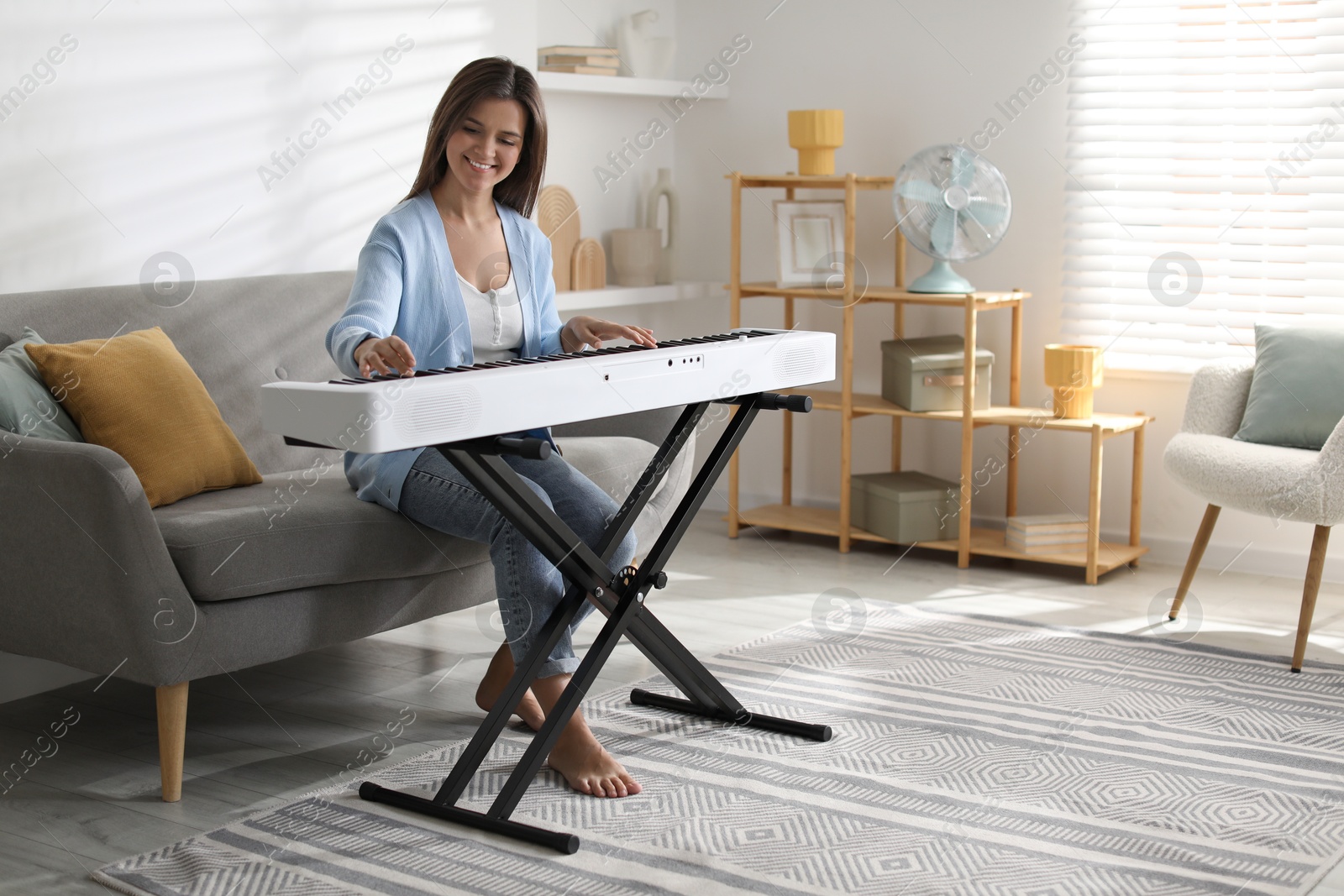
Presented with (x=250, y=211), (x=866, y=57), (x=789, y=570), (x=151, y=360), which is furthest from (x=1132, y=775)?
(x=866, y=57)

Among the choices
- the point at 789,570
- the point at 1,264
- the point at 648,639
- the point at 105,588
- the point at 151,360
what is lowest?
the point at 789,570

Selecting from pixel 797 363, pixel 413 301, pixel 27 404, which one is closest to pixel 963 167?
pixel 797 363

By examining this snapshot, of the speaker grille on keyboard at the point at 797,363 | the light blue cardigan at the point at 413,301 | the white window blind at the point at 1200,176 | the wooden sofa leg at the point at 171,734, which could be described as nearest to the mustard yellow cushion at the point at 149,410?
the light blue cardigan at the point at 413,301

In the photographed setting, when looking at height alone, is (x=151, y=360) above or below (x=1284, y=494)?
above

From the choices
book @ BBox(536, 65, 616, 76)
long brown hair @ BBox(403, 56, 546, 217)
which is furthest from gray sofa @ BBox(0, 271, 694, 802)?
book @ BBox(536, 65, 616, 76)

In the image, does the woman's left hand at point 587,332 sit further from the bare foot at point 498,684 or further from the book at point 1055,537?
the book at point 1055,537

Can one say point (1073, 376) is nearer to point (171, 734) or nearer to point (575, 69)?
point (575, 69)

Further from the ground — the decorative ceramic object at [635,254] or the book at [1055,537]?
the decorative ceramic object at [635,254]

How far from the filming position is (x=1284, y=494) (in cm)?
311

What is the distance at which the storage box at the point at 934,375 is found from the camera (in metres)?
4.18

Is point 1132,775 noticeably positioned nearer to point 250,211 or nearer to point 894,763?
point 894,763

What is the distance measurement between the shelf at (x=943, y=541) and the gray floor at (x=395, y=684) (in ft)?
0.17

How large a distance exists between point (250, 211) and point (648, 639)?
1.59m

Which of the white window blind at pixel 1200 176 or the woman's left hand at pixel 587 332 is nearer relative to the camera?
the woman's left hand at pixel 587 332
